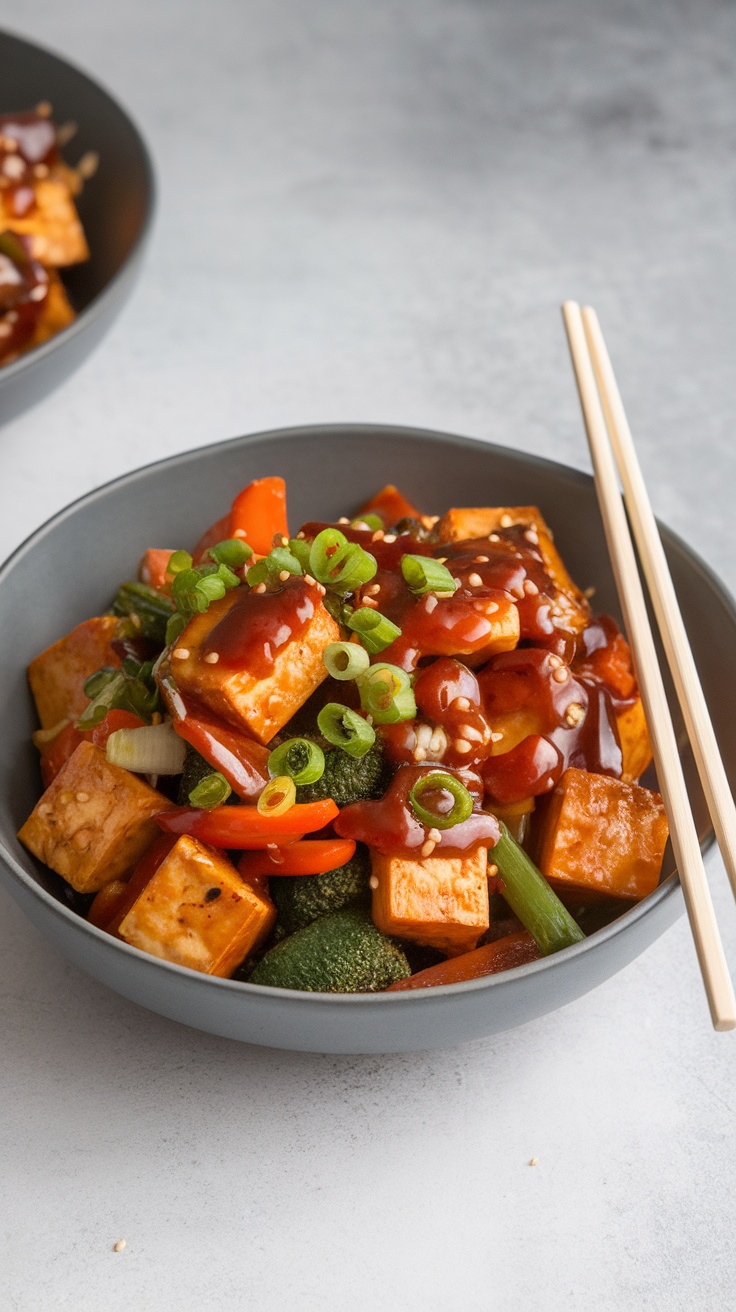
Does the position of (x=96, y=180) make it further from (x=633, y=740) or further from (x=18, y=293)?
(x=633, y=740)

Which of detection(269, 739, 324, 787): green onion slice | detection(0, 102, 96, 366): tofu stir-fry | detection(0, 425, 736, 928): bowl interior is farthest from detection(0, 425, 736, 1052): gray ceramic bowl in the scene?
detection(0, 102, 96, 366): tofu stir-fry

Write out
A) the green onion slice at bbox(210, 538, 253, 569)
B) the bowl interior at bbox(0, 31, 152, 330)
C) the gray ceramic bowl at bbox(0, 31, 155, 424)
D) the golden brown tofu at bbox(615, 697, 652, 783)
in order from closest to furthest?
the green onion slice at bbox(210, 538, 253, 569)
the golden brown tofu at bbox(615, 697, 652, 783)
the gray ceramic bowl at bbox(0, 31, 155, 424)
the bowl interior at bbox(0, 31, 152, 330)

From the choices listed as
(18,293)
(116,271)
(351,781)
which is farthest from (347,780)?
(116,271)

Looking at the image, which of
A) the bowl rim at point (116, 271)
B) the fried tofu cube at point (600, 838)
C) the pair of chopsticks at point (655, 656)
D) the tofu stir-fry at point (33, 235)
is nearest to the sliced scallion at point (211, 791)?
the fried tofu cube at point (600, 838)

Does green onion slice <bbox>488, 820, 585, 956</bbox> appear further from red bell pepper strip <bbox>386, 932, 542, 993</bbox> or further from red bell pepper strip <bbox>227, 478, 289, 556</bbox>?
red bell pepper strip <bbox>227, 478, 289, 556</bbox>

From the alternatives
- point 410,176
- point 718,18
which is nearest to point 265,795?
point 410,176

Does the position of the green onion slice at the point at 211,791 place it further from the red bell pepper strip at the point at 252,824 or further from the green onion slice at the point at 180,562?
the green onion slice at the point at 180,562
